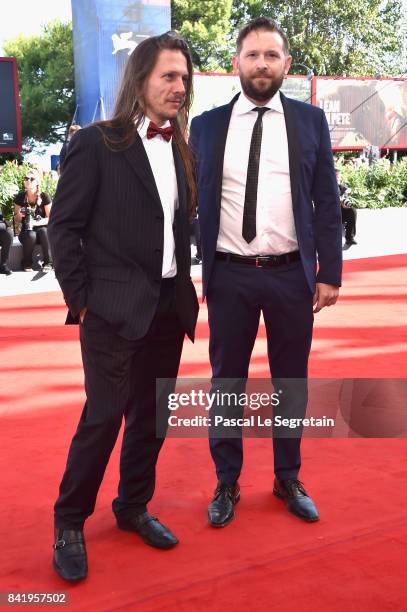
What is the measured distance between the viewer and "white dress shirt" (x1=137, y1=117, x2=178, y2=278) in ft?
8.69

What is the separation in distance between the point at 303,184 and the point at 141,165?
2.31 ft

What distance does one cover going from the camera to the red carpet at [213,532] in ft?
8.27

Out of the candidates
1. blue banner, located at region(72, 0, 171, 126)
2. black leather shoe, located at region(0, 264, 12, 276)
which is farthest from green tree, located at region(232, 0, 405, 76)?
black leather shoe, located at region(0, 264, 12, 276)

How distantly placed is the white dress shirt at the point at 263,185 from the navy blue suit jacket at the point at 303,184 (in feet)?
0.11

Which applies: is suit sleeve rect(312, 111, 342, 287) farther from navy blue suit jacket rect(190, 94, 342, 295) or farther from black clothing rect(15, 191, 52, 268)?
black clothing rect(15, 191, 52, 268)

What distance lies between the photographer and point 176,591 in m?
2.52

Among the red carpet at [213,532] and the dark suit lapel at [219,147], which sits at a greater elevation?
the dark suit lapel at [219,147]

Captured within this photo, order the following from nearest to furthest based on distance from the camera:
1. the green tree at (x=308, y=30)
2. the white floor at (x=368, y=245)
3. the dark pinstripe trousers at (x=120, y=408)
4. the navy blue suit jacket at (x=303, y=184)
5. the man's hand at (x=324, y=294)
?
the dark pinstripe trousers at (x=120, y=408) < the navy blue suit jacket at (x=303, y=184) < the man's hand at (x=324, y=294) < the white floor at (x=368, y=245) < the green tree at (x=308, y=30)

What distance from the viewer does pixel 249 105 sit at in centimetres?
299

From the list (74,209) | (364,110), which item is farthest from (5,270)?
(364,110)

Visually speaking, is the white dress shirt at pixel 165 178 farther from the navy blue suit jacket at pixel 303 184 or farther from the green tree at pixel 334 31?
the green tree at pixel 334 31

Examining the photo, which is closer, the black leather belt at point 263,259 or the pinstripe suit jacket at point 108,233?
the pinstripe suit jacket at point 108,233

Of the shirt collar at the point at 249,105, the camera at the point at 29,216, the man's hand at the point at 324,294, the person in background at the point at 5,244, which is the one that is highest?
the shirt collar at the point at 249,105

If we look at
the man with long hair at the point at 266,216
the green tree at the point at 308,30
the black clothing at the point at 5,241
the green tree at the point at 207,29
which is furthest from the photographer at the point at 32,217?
the green tree at the point at 207,29
